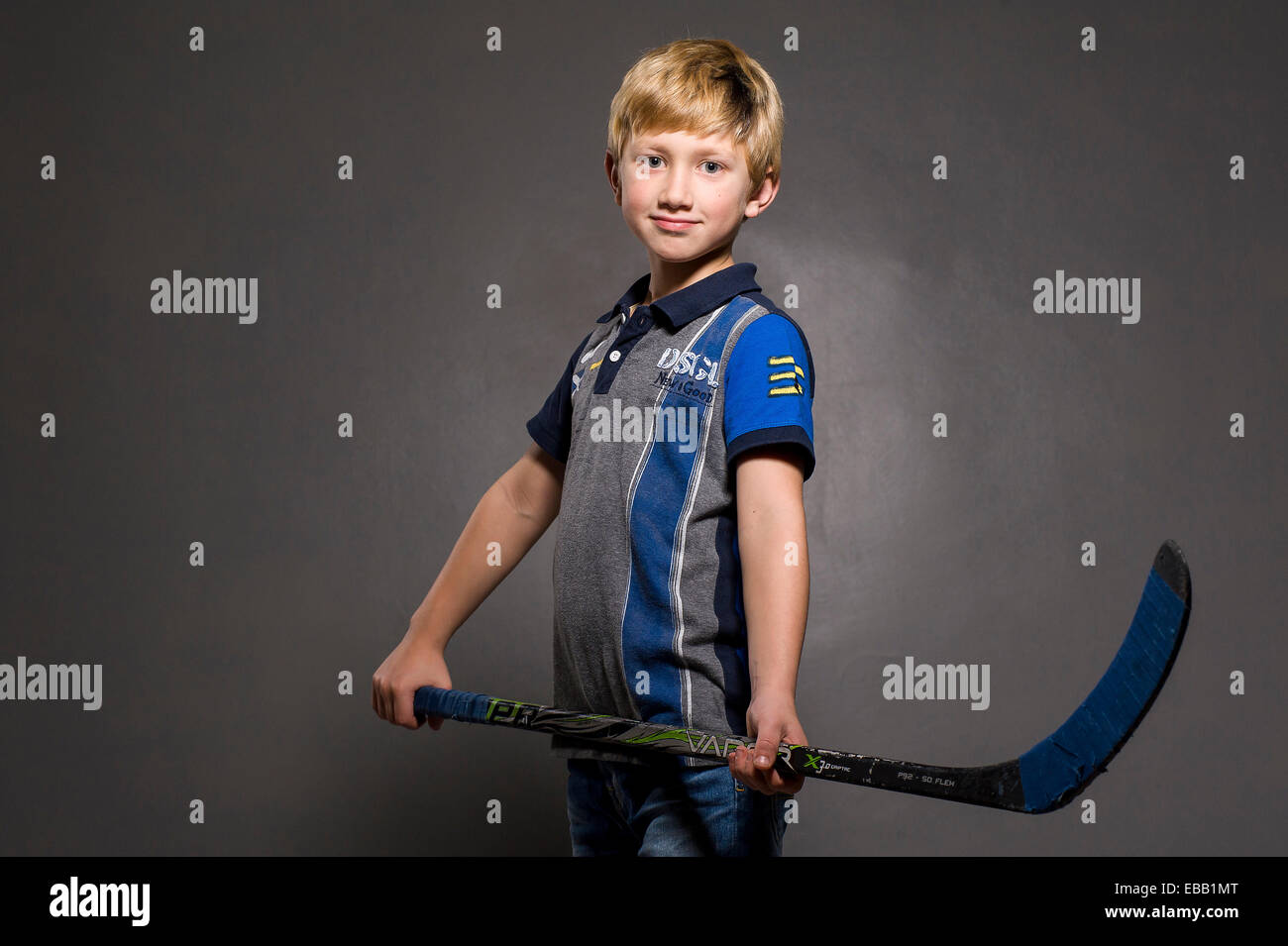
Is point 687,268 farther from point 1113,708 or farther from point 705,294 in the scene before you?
point 1113,708

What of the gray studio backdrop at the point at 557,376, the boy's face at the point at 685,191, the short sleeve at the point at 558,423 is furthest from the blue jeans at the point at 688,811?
the gray studio backdrop at the point at 557,376

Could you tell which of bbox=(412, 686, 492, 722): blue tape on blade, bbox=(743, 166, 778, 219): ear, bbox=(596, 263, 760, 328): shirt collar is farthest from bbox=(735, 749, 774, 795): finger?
bbox=(743, 166, 778, 219): ear

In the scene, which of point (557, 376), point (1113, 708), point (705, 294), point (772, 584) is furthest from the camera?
point (557, 376)

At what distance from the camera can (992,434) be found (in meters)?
2.37

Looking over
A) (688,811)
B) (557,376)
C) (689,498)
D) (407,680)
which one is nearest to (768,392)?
(689,498)

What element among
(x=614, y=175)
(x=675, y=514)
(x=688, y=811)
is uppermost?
(x=614, y=175)

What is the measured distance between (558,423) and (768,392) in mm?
315

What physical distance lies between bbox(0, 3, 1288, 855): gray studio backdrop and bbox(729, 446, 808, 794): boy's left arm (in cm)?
138

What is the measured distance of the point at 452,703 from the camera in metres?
1.15

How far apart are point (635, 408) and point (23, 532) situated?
182 centimetres

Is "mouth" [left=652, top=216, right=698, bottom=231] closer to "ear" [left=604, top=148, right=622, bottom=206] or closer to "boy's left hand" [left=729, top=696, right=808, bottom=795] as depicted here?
"ear" [left=604, top=148, right=622, bottom=206]

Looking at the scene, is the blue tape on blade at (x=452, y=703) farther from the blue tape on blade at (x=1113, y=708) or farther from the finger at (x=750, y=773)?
the blue tape on blade at (x=1113, y=708)

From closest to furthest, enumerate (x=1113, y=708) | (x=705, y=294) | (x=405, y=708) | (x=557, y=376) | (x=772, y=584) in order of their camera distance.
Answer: (x=1113, y=708), (x=772, y=584), (x=705, y=294), (x=405, y=708), (x=557, y=376)

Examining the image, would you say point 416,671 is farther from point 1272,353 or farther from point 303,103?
point 1272,353
